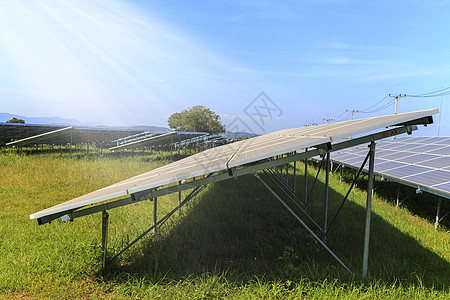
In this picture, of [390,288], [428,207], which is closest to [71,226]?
[390,288]

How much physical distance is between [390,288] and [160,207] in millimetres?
5360

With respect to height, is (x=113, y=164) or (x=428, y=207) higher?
(x=113, y=164)

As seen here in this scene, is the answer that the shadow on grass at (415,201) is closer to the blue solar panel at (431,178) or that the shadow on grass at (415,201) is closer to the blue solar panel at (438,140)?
the blue solar panel at (431,178)

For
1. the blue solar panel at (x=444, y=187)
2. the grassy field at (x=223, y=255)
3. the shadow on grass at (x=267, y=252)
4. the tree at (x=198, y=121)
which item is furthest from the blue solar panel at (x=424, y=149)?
the tree at (x=198, y=121)

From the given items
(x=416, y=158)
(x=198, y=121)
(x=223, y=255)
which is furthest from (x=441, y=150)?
(x=198, y=121)

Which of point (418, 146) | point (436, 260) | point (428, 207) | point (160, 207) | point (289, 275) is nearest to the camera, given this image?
point (289, 275)

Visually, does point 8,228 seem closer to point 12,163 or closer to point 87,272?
point 87,272

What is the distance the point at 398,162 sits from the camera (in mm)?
9266

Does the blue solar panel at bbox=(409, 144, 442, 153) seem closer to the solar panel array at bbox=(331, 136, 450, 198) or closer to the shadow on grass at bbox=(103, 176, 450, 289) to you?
the solar panel array at bbox=(331, 136, 450, 198)

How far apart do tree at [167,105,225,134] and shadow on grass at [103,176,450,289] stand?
46939mm

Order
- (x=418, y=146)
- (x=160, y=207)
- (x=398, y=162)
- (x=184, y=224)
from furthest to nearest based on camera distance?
(x=418, y=146) < (x=398, y=162) < (x=160, y=207) < (x=184, y=224)

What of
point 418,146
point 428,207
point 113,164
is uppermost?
point 418,146

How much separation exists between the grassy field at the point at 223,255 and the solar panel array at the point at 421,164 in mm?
1042

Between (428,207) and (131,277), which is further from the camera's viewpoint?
(428,207)
